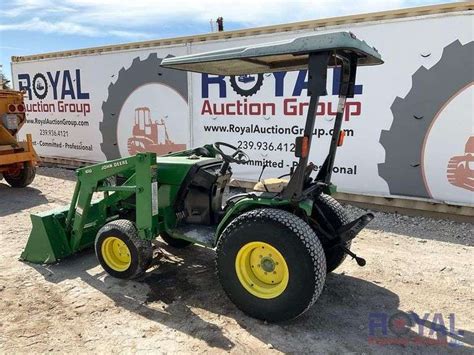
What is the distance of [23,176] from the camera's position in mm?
8086

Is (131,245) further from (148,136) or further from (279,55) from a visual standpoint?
(148,136)

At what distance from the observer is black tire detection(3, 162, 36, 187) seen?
26.6 ft

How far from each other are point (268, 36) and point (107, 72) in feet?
13.1

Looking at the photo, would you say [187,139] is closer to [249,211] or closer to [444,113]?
[444,113]

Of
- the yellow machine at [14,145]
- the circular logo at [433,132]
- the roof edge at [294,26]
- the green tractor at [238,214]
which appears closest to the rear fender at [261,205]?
the green tractor at [238,214]

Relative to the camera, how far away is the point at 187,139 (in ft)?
26.1

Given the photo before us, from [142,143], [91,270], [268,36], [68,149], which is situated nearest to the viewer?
[91,270]

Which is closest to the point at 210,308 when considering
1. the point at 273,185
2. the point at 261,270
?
the point at 261,270

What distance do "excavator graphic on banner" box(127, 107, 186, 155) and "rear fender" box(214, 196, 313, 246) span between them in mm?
4828

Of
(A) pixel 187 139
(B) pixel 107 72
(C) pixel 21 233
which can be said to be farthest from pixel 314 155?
(B) pixel 107 72

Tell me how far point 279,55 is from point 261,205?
44.9 inches

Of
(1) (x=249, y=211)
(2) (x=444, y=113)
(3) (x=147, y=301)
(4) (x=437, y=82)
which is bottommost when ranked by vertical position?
(3) (x=147, y=301)

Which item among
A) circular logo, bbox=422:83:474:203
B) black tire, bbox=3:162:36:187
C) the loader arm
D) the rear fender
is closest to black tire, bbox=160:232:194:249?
the loader arm

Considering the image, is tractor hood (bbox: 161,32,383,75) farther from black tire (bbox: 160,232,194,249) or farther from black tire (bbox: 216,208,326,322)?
black tire (bbox: 160,232,194,249)
